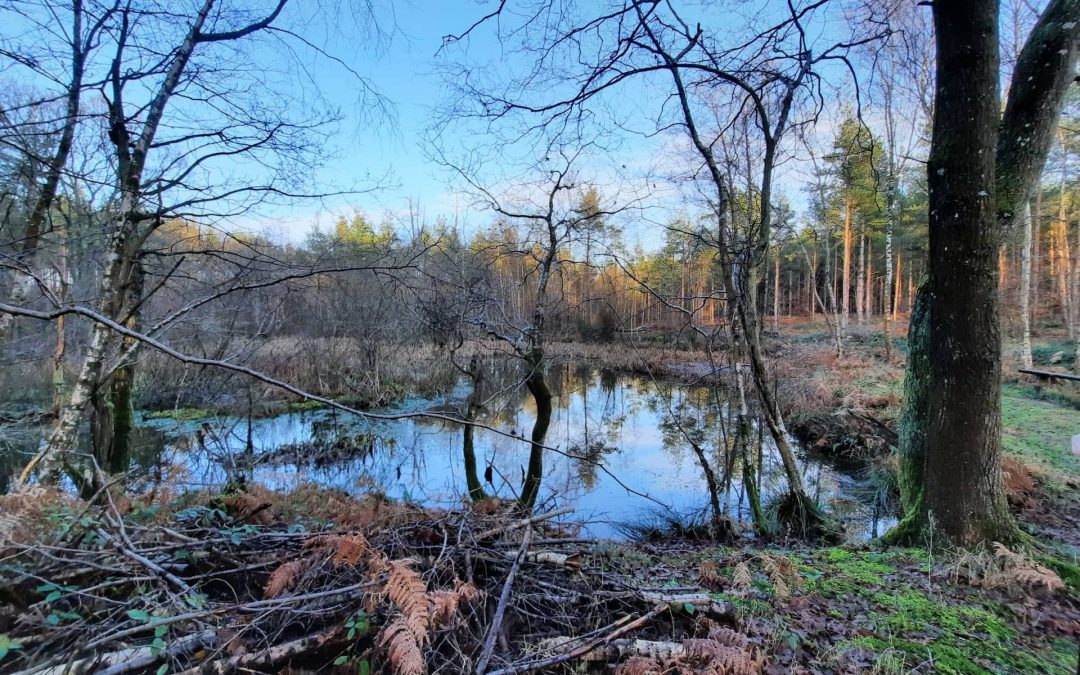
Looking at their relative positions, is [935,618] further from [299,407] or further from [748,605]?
[299,407]

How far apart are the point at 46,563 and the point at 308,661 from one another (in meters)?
1.36

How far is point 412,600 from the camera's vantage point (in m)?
1.80

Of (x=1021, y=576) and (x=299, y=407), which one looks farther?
(x=299, y=407)

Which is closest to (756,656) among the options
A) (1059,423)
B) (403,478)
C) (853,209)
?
(403,478)

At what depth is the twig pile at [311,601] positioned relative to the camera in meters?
1.73

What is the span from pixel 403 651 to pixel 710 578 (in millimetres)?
2129

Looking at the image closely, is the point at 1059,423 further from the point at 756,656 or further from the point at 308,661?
the point at 308,661

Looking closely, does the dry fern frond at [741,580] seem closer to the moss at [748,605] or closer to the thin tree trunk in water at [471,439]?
the moss at [748,605]

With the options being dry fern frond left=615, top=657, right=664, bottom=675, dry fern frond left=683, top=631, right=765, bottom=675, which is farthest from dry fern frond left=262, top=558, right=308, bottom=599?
dry fern frond left=683, top=631, right=765, bottom=675

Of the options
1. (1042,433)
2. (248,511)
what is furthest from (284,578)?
(1042,433)

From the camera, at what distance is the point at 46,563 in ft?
6.80

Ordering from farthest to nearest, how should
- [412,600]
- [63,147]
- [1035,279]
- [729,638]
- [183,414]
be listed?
1. [1035,279]
2. [183,414]
3. [63,147]
4. [729,638]
5. [412,600]

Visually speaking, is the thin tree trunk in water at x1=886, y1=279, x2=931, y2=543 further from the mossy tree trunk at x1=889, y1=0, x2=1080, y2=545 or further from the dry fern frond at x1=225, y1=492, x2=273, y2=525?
the dry fern frond at x1=225, y1=492, x2=273, y2=525

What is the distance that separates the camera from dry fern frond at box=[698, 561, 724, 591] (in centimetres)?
290
